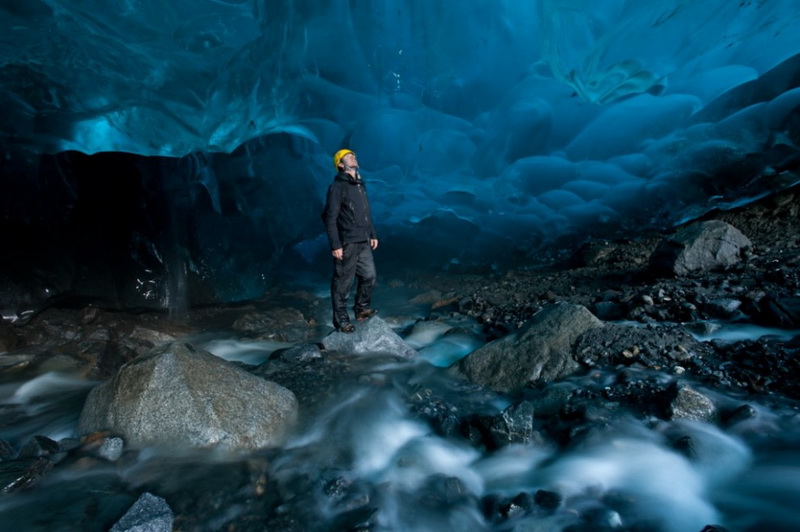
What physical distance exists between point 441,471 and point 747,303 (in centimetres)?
349

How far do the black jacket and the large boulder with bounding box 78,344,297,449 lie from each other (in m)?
2.07

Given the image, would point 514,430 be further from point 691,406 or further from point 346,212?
point 346,212

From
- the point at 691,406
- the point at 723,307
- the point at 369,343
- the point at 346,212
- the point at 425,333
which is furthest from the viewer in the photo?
the point at 425,333

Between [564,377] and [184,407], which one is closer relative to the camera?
[184,407]

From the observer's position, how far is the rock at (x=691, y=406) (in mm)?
2469

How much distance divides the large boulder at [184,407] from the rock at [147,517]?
559mm

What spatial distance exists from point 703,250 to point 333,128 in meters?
7.55

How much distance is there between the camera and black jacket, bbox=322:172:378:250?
4.67 meters

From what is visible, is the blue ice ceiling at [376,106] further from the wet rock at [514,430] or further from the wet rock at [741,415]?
the wet rock at [741,415]

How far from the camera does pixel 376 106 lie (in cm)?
914

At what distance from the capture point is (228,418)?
2773 mm

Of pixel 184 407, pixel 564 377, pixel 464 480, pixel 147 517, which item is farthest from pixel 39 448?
pixel 564 377

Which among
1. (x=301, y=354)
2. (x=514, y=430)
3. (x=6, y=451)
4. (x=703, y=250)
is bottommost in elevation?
(x=6, y=451)

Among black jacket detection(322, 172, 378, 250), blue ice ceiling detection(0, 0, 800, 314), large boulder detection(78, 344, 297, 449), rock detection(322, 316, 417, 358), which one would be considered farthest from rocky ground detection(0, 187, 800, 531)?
blue ice ceiling detection(0, 0, 800, 314)
